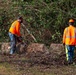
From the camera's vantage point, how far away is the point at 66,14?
1719cm

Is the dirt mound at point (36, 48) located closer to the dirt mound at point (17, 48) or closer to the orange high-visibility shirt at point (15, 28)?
the dirt mound at point (17, 48)

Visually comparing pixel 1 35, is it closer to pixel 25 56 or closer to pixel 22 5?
pixel 22 5

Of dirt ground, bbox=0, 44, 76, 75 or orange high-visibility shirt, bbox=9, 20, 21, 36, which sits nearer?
dirt ground, bbox=0, 44, 76, 75

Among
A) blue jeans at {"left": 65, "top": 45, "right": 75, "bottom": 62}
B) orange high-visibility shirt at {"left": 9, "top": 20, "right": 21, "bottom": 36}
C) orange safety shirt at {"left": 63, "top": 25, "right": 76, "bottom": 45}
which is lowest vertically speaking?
blue jeans at {"left": 65, "top": 45, "right": 75, "bottom": 62}

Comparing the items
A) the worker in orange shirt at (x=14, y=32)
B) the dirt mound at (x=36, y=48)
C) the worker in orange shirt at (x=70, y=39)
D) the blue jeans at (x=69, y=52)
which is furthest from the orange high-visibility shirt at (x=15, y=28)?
the blue jeans at (x=69, y=52)

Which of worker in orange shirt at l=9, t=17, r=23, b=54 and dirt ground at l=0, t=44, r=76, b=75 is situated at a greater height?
worker in orange shirt at l=9, t=17, r=23, b=54

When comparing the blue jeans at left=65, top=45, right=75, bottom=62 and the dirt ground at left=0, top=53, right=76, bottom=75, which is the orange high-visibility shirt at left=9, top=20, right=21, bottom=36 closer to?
the dirt ground at left=0, top=53, right=76, bottom=75

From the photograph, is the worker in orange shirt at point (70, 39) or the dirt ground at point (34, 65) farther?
the worker in orange shirt at point (70, 39)

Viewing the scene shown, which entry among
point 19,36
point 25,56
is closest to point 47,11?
point 19,36

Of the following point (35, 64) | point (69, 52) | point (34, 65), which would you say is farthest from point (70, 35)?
point (34, 65)

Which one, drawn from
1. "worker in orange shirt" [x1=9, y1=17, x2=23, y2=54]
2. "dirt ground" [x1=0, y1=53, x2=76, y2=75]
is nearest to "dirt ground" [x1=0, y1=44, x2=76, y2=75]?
"dirt ground" [x1=0, y1=53, x2=76, y2=75]

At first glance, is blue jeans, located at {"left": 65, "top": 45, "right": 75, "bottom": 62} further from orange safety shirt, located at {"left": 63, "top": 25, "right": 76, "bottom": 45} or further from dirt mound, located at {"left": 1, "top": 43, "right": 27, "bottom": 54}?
dirt mound, located at {"left": 1, "top": 43, "right": 27, "bottom": 54}

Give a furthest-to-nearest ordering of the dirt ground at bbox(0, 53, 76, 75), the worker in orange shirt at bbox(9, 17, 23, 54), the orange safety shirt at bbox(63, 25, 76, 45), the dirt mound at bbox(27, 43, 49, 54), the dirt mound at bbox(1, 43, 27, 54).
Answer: the dirt mound at bbox(1, 43, 27, 54) → the worker in orange shirt at bbox(9, 17, 23, 54) → the dirt mound at bbox(27, 43, 49, 54) → the orange safety shirt at bbox(63, 25, 76, 45) → the dirt ground at bbox(0, 53, 76, 75)

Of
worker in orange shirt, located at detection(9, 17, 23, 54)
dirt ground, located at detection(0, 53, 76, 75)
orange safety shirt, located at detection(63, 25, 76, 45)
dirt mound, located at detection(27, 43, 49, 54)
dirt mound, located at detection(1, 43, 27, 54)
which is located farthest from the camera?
dirt mound, located at detection(1, 43, 27, 54)
